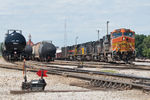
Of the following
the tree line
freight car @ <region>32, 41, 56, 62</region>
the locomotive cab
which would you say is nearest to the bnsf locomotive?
the locomotive cab

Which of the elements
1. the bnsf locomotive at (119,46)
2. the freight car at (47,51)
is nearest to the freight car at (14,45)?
the freight car at (47,51)

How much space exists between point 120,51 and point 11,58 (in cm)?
1274

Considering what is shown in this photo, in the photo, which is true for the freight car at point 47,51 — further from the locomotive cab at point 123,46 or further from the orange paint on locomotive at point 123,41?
the locomotive cab at point 123,46

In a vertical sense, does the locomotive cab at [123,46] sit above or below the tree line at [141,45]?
below

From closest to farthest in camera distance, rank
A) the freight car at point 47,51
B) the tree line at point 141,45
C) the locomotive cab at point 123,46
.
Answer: the locomotive cab at point 123,46 → the freight car at point 47,51 → the tree line at point 141,45

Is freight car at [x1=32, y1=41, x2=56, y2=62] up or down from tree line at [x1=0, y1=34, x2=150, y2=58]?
down

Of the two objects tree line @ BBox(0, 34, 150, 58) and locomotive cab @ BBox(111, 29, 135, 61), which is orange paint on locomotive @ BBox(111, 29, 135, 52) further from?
tree line @ BBox(0, 34, 150, 58)

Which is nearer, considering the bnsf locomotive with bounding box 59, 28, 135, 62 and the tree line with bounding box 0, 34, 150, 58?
the bnsf locomotive with bounding box 59, 28, 135, 62

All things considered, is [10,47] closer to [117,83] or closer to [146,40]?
[117,83]

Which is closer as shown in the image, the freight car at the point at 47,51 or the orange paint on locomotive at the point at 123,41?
the orange paint on locomotive at the point at 123,41

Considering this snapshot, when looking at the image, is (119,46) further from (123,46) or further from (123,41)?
(123,41)

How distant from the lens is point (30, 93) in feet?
26.2

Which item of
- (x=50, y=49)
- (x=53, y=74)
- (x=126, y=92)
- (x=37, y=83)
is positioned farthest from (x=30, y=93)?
(x=50, y=49)

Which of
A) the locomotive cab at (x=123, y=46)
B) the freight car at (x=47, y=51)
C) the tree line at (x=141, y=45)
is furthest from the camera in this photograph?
the tree line at (x=141, y=45)
